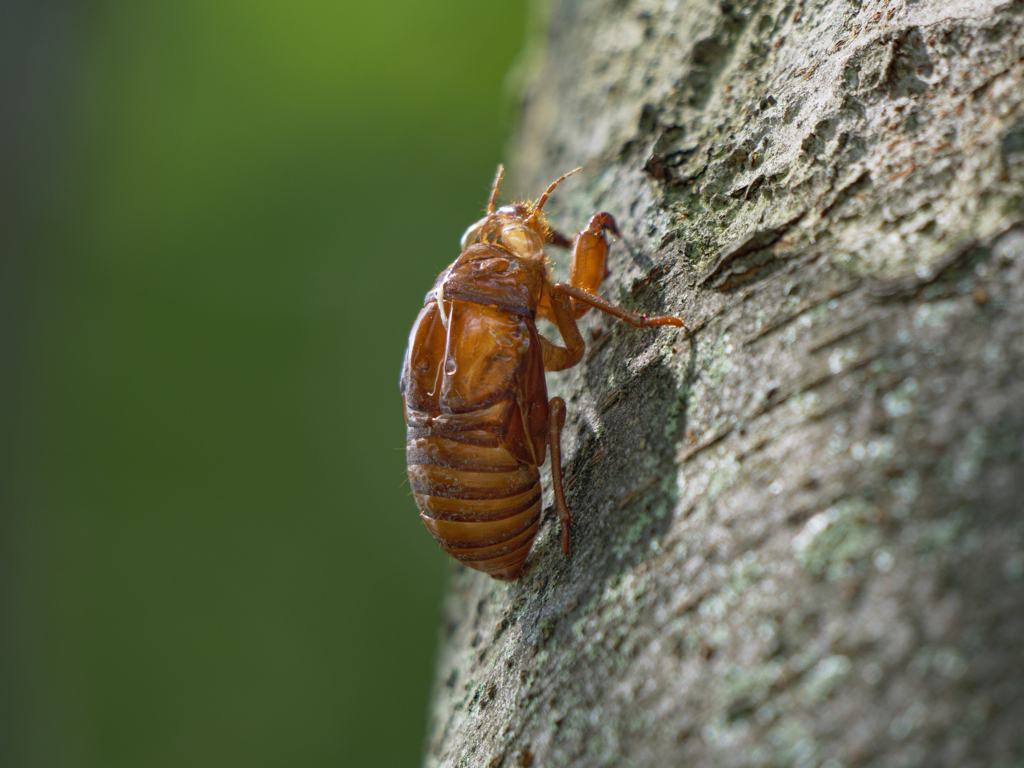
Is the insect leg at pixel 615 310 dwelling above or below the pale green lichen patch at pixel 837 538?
above

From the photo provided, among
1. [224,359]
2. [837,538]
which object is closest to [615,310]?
[837,538]

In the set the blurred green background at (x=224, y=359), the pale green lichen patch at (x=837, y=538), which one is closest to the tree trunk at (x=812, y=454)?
the pale green lichen patch at (x=837, y=538)

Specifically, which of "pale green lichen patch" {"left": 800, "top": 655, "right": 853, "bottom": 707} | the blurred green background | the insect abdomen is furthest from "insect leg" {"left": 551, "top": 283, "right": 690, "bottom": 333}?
the blurred green background

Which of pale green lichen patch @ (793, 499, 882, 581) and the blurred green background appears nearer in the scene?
pale green lichen patch @ (793, 499, 882, 581)

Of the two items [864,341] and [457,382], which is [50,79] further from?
[864,341]

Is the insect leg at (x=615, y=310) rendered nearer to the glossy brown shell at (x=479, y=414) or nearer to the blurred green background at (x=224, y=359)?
the glossy brown shell at (x=479, y=414)

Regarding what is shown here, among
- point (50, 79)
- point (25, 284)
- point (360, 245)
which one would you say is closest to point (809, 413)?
point (360, 245)

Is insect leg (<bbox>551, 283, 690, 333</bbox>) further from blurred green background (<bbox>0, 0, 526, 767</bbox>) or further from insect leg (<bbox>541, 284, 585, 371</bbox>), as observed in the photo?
blurred green background (<bbox>0, 0, 526, 767</bbox>)
